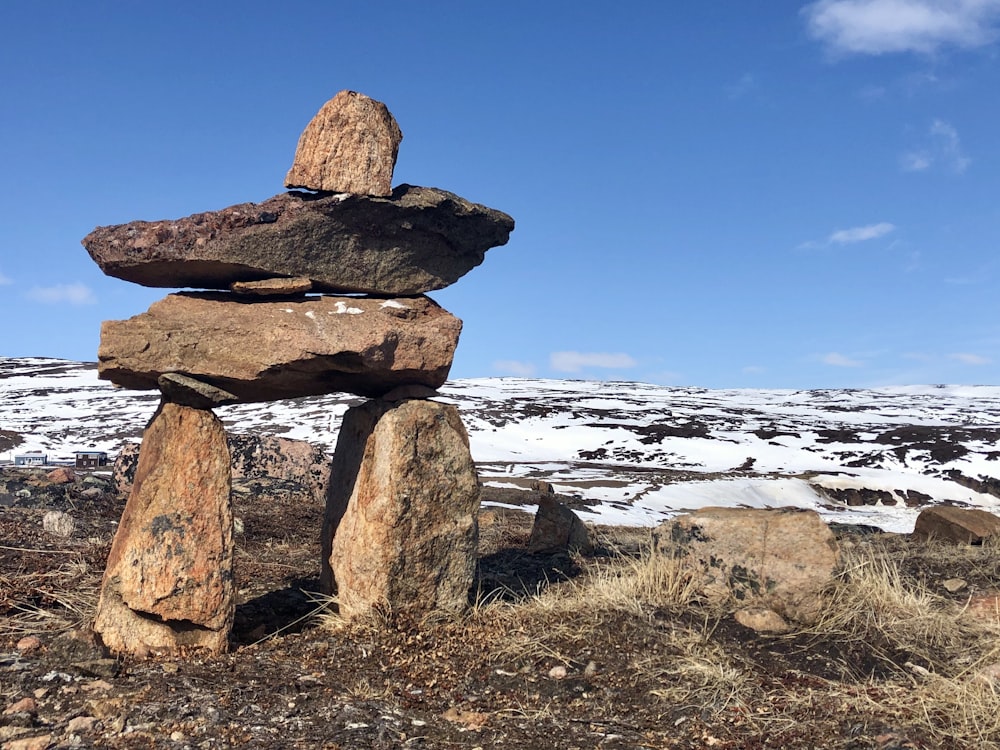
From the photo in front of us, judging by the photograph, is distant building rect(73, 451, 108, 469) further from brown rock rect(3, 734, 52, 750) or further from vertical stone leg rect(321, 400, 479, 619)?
brown rock rect(3, 734, 52, 750)

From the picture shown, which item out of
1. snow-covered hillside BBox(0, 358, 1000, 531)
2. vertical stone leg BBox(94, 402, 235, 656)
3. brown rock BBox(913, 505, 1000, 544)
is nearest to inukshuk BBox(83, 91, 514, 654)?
vertical stone leg BBox(94, 402, 235, 656)

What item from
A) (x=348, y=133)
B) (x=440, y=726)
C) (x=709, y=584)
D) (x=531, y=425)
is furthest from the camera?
(x=531, y=425)

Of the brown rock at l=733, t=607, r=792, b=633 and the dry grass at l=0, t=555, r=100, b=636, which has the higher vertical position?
the brown rock at l=733, t=607, r=792, b=633

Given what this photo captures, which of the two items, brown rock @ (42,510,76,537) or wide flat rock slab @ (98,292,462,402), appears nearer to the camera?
wide flat rock slab @ (98,292,462,402)

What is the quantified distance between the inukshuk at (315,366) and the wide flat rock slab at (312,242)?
0.04 ft

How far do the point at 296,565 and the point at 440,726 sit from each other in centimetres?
435

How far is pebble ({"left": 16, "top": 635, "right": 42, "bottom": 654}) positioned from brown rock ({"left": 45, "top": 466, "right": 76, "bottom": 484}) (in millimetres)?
7673

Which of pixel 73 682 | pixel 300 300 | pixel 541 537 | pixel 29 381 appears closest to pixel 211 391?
pixel 300 300

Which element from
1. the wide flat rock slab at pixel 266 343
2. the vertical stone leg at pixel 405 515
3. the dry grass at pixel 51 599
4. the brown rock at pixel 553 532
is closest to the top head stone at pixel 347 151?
the wide flat rock slab at pixel 266 343

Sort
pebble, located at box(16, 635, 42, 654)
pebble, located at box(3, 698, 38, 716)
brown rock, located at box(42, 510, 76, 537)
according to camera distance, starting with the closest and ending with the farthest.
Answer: pebble, located at box(3, 698, 38, 716)
pebble, located at box(16, 635, 42, 654)
brown rock, located at box(42, 510, 76, 537)

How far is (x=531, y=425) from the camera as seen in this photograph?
34344mm

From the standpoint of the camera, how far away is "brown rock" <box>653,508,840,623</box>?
7352 millimetres

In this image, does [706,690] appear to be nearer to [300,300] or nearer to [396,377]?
[396,377]

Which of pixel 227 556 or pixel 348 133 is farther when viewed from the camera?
pixel 348 133
